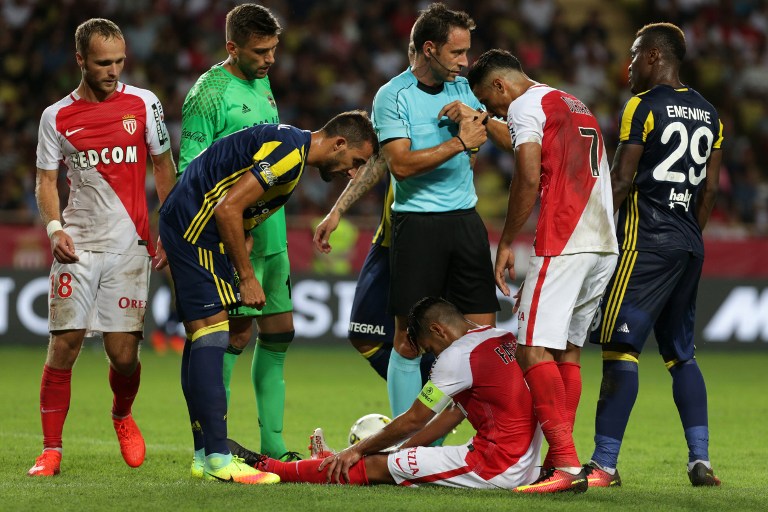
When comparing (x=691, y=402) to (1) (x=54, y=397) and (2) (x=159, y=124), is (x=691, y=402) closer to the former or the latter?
(2) (x=159, y=124)

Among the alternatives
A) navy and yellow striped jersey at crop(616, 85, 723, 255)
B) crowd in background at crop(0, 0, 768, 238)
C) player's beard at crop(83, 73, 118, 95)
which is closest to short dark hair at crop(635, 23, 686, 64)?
navy and yellow striped jersey at crop(616, 85, 723, 255)

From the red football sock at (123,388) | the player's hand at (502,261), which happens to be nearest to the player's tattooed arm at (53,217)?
the red football sock at (123,388)

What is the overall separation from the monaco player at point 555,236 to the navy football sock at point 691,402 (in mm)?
730

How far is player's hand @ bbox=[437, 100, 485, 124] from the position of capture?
6059 mm

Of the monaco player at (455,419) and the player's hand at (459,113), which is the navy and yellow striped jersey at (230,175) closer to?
the player's hand at (459,113)

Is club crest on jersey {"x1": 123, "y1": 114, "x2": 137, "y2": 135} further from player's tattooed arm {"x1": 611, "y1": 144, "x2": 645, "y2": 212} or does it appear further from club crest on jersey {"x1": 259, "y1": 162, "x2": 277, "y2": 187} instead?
player's tattooed arm {"x1": 611, "y1": 144, "x2": 645, "y2": 212}

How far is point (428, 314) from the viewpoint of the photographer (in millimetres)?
5766

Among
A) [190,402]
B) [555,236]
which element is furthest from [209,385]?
[555,236]

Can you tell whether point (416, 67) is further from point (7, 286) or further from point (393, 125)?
point (7, 286)

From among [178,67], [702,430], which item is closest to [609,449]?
[702,430]

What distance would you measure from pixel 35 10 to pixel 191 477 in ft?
44.2

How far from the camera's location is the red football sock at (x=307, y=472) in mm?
5688

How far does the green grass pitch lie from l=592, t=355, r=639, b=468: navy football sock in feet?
0.72

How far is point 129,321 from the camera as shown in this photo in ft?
21.2
